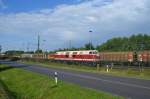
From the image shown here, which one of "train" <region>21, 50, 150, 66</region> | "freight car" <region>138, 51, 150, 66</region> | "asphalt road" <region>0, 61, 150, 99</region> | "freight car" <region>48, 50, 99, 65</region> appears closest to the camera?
"asphalt road" <region>0, 61, 150, 99</region>

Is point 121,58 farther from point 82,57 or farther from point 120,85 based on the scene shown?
point 120,85

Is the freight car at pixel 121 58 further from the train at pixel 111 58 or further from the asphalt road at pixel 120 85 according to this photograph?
the asphalt road at pixel 120 85

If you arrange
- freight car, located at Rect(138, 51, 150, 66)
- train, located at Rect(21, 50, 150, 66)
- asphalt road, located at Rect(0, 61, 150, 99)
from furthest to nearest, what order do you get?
train, located at Rect(21, 50, 150, 66), freight car, located at Rect(138, 51, 150, 66), asphalt road, located at Rect(0, 61, 150, 99)

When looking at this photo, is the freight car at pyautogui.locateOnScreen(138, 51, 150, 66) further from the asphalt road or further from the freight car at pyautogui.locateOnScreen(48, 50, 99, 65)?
the asphalt road

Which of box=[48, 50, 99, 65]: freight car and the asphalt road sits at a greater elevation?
box=[48, 50, 99, 65]: freight car

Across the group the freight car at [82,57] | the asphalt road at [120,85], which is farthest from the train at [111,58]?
the asphalt road at [120,85]

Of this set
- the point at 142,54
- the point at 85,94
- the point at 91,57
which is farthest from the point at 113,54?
the point at 85,94

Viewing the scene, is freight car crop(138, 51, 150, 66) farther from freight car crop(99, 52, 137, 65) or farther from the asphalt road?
the asphalt road

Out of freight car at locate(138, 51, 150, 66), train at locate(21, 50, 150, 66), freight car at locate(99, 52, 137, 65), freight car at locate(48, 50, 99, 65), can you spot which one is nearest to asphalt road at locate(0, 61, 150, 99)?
train at locate(21, 50, 150, 66)

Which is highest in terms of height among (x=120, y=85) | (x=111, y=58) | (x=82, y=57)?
(x=82, y=57)

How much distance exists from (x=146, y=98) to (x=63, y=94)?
6.54 meters

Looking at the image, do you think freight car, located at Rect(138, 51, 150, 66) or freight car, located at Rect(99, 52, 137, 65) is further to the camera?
freight car, located at Rect(99, 52, 137, 65)

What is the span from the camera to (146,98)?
1872 cm

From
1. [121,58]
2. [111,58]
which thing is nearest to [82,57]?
[111,58]
